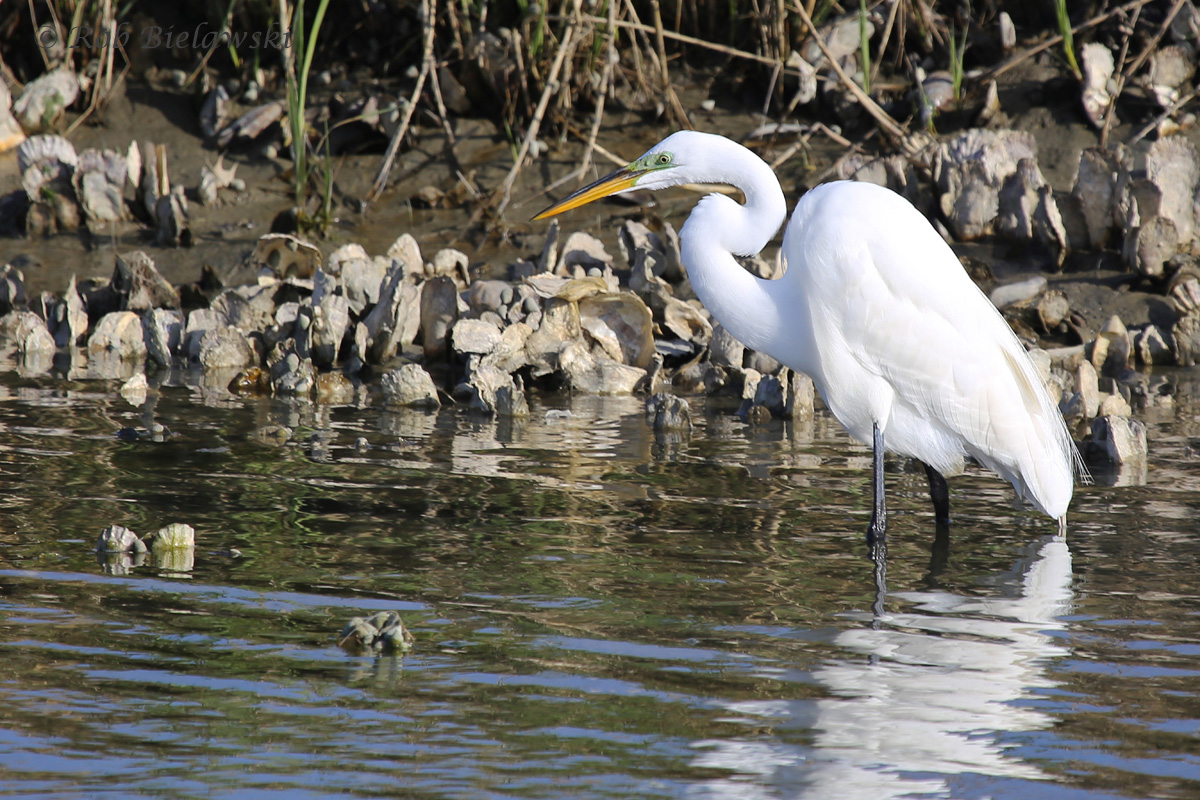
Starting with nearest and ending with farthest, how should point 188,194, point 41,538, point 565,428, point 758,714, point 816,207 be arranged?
point 758,714 → point 41,538 → point 816,207 → point 565,428 → point 188,194

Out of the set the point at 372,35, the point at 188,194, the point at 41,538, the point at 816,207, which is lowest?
the point at 41,538

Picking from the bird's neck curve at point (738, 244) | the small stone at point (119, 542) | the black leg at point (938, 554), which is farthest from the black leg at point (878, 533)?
the small stone at point (119, 542)

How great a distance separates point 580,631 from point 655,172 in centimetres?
232

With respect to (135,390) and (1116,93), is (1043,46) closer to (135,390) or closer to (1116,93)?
(1116,93)

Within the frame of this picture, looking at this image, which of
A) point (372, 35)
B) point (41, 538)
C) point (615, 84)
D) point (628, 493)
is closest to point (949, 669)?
point (628, 493)

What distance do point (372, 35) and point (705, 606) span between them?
8.59 m

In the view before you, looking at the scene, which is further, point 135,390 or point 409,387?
point 135,390

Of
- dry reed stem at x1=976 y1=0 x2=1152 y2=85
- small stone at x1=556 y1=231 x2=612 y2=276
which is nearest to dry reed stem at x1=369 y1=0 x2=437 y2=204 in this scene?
small stone at x1=556 y1=231 x2=612 y2=276

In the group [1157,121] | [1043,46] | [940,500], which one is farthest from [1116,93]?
[940,500]

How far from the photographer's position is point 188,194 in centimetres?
1013

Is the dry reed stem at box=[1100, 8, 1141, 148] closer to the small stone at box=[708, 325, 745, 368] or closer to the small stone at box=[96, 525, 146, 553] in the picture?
the small stone at box=[708, 325, 745, 368]

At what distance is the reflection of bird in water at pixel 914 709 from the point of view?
2.66 metres

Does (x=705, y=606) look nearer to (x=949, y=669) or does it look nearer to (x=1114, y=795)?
(x=949, y=669)

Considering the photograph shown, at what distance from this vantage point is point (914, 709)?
300 centimetres
